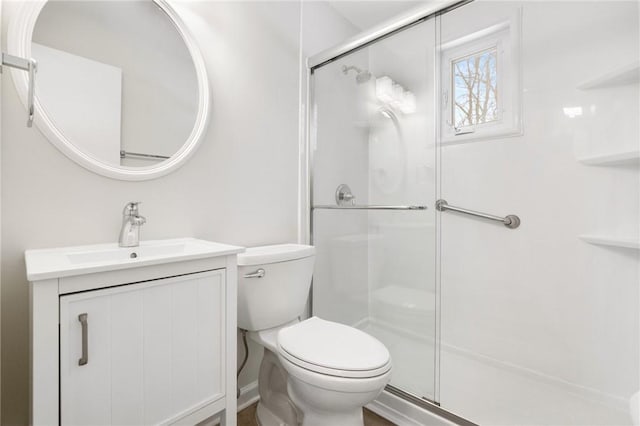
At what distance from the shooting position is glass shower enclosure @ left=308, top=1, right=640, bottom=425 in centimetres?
144

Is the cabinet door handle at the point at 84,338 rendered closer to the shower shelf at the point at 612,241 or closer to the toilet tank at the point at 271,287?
the toilet tank at the point at 271,287

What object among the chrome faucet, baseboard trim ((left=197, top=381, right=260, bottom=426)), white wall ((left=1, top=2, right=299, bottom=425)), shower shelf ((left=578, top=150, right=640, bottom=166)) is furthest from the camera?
baseboard trim ((left=197, top=381, right=260, bottom=426))

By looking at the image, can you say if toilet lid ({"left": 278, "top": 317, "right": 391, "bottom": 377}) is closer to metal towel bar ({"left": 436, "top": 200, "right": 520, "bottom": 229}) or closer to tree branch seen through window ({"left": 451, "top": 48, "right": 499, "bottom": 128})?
metal towel bar ({"left": 436, "top": 200, "right": 520, "bottom": 229})

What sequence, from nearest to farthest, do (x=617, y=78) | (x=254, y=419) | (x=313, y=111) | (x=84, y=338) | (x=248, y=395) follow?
(x=84, y=338)
(x=617, y=78)
(x=254, y=419)
(x=248, y=395)
(x=313, y=111)

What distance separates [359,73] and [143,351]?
1689mm

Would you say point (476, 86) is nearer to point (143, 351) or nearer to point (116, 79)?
point (116, 79)

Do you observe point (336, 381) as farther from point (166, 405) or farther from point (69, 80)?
point (69, 80)

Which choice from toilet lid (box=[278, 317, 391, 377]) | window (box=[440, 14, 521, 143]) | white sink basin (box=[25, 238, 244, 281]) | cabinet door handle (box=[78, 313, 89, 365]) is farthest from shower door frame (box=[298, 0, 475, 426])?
cabinet door handle (box=[78, 313, 89, 365])

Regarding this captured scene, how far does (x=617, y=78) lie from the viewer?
133 centimetres

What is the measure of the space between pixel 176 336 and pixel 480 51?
198 cm

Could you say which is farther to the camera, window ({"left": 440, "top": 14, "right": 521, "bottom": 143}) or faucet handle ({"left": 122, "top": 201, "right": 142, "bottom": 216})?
window ({"left": 440, "top": 14, "right": 521, "bottom": 143})

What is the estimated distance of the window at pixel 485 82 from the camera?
5.47 ft

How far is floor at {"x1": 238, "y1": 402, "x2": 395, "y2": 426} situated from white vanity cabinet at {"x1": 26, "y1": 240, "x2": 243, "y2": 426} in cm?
44

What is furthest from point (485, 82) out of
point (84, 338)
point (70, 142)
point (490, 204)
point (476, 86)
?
point (84, 338)
